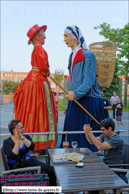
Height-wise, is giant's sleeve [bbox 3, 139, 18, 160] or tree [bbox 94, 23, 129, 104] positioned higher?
tree [bbox 94, 23, 129, 104]

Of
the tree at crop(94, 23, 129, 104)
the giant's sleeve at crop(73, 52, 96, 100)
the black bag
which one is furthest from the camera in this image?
Result: the tree at crop(94, 23, 129, 104)

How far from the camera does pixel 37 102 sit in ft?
15.1

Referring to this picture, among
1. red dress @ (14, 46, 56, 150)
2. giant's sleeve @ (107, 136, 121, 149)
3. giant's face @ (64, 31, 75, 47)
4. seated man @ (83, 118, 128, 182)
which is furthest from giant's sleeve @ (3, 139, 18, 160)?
giant's face @ (64, 31, 75, 47)

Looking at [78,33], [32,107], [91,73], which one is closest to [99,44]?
[78,33]

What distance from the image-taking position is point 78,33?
13.0 ft

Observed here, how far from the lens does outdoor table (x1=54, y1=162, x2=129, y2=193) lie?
2008 mm

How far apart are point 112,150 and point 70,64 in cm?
172

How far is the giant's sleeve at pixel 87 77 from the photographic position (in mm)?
3715

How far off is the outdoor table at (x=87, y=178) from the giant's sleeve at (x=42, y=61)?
2.44 meters

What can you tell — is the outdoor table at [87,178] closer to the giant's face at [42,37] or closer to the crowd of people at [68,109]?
the crowd of people at [68,109]

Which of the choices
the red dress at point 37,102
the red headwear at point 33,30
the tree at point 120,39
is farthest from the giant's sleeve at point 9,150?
the tree at point 120,39

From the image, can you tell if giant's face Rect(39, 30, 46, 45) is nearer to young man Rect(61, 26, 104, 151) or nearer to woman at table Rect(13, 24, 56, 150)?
woman at table Rect(13, 24, 56, 150)

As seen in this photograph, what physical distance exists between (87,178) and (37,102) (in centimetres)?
260

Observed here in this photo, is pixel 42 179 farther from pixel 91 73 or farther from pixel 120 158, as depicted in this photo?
pixel 91 73
